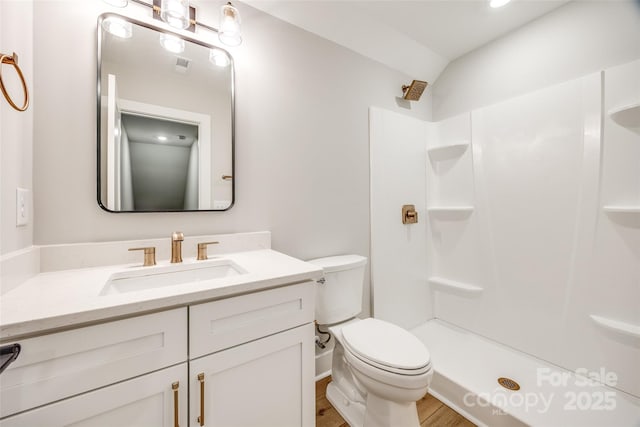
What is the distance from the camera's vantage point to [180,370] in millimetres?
A: 725

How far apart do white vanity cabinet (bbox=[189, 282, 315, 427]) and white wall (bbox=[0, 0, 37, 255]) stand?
0.65 m

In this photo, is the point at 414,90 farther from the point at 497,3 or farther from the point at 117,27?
the point at 117,27

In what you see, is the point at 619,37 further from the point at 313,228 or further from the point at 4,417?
the point at 4,417

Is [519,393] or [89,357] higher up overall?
[89,357]

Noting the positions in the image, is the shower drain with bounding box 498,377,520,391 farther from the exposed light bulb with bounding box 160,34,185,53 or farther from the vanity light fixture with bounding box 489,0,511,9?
the exposed light bulb with bounding box 160,34,185,53

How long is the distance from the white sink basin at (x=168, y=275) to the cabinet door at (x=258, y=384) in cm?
30

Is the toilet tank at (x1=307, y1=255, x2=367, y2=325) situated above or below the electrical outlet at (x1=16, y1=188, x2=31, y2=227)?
below

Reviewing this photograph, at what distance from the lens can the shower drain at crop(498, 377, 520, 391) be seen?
1.42 m

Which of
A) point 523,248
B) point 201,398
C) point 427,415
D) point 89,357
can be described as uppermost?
point 523,248

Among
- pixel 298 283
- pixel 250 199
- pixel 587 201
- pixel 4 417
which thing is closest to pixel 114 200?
pixel 250 199

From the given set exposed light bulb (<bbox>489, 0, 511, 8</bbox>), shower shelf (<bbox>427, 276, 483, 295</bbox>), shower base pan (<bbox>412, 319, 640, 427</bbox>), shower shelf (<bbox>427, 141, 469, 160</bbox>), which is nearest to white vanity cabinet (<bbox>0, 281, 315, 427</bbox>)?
shower base pan (<bbox>412, 319, 640, 427</bbox>)

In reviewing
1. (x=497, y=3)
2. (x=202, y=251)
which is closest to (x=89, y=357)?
(x=202, y=251)

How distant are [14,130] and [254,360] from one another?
108 centimetres

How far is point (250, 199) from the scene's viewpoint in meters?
1.39
